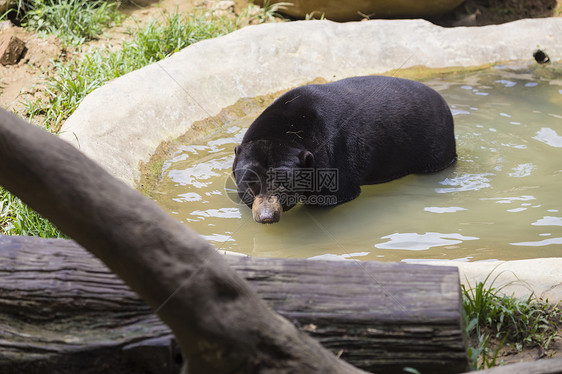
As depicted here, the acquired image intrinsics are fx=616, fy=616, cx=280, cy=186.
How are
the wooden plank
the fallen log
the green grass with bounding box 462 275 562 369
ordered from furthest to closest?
the green grass with bounding box 462 275 562 369, the fallen log, the wooden plank

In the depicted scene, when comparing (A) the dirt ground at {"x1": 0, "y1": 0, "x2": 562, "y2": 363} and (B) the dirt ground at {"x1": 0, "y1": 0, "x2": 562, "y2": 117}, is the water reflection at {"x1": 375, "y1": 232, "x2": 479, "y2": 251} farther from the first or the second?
(B) the dirt ground at {"x1": 0, "y1": 0, "x2": 562, "y2": 117}

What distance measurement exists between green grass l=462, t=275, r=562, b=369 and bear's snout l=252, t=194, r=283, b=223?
1.64 meters

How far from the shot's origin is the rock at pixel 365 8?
9445mm

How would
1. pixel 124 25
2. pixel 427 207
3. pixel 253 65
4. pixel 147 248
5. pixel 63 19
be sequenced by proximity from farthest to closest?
pixel 124 25, pixel 63 19, pixel 253 65, pixel 427 207, pixel 147 248

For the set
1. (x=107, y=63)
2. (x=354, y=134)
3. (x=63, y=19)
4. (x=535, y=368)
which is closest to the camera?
(x=535, y=368)

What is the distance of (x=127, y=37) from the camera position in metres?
7.79

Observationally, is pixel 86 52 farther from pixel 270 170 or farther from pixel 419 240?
pixel 419 240

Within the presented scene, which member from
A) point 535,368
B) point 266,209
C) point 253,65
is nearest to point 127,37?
point 253,65

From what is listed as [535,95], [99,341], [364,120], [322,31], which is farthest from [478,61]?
[99,341]

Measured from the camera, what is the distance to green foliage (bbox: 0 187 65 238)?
4.00 meters

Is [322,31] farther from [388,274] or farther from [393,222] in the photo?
[388,274]

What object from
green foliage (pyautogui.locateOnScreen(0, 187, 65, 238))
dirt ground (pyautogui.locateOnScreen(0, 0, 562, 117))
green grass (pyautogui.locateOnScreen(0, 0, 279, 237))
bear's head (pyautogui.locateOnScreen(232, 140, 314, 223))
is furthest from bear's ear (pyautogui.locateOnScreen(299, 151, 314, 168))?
dirt ground (pyautogui.locateOnScreen(0, 0, 562, 117))

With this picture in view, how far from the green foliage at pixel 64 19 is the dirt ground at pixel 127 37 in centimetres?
13

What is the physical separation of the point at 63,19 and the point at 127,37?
78 cm
